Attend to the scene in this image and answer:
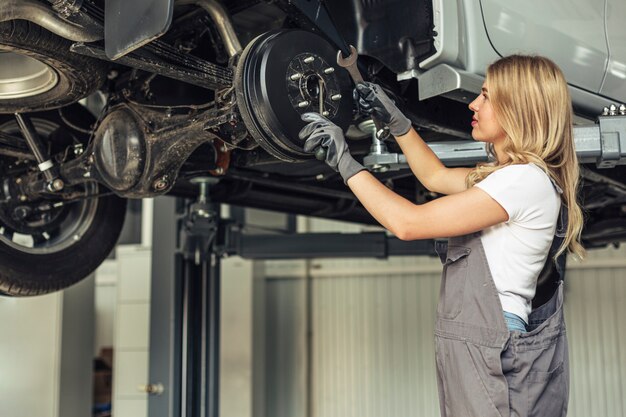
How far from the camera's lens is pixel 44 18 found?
4.53 feet

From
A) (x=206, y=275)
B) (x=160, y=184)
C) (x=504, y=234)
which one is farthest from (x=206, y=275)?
(x=504, y=234)

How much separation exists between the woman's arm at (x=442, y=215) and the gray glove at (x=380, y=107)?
0.28m

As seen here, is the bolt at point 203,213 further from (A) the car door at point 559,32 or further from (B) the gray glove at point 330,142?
(A) the car door at point 559,32

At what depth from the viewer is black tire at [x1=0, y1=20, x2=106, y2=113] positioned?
1.45 metres

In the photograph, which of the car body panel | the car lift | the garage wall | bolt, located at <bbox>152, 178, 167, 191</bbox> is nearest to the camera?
bolt, located at <bbox>152, 178, 167, 191</bbox>

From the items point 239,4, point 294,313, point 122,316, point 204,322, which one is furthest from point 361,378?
point 239,4

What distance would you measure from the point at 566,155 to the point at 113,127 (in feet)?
3.62

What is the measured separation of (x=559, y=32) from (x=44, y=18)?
3.88 feet

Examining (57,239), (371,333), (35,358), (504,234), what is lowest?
(35,358)

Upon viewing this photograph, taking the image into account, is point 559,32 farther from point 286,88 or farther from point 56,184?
point 56,184

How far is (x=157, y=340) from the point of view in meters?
3.91

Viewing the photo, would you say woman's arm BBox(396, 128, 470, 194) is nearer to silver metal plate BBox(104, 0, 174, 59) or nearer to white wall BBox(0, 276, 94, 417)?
silver metal plate BBox(104, 0, 174, 59)

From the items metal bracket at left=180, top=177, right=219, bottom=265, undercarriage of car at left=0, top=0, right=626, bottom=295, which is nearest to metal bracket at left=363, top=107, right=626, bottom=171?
undercarriage of car at left=0, top=0, right=626, bottom=295

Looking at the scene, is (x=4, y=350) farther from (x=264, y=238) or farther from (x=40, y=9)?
(x=40, y=9)
